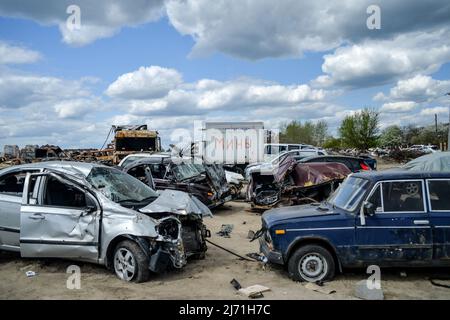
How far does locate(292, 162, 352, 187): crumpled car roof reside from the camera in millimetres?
11203

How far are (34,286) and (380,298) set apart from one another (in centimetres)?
473

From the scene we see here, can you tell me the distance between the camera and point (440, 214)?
5840 millimetres

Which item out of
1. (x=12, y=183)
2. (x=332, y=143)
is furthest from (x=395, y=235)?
(x=332, y=143)

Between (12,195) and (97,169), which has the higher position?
(97,169)

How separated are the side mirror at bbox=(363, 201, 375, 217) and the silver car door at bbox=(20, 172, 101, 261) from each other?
3830mm

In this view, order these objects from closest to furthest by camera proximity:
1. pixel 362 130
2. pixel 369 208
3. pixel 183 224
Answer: pixel 369 208 → pixel 183 224 → pixel 362 130

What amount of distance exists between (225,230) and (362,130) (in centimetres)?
4576

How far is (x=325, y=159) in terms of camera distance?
1345 cm

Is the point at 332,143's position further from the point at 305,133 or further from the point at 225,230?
the point at 225,230

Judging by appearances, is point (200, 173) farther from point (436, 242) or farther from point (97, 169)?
point (436, 242)

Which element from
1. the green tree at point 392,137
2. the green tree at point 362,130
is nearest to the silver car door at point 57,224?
the green tree at point 362,130

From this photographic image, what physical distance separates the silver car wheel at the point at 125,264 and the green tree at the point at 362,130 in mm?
49490
